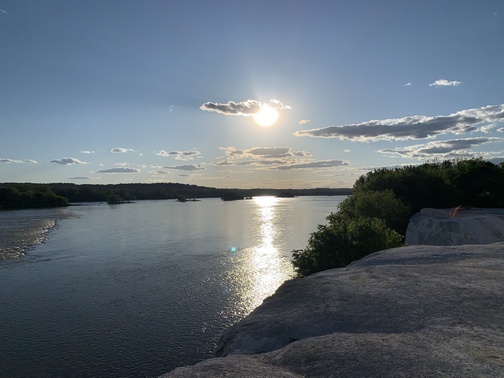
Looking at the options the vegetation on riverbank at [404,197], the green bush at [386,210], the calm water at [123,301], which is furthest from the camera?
the green bush at [386,210]

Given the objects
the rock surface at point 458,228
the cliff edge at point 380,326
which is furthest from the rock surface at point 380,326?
the rock surface at point 458,228

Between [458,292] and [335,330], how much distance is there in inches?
165

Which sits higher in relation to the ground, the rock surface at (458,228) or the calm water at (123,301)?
the rock surface at (458,228)

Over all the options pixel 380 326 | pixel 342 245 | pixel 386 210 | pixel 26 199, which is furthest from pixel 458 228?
pixel 26 199

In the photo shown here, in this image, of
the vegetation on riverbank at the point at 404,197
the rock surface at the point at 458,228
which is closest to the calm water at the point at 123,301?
the vegetation on riverbank at the point at 404,197

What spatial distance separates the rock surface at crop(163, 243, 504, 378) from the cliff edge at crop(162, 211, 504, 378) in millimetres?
21

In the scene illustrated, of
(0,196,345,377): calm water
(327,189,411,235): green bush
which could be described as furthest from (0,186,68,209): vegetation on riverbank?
(327,189,411,235): green bush

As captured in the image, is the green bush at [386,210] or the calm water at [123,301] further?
the green bush at [386,210]

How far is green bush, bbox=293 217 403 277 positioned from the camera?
25.3 metres

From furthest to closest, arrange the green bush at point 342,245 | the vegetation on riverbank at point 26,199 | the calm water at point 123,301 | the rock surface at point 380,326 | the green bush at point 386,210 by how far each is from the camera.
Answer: the vegetation on riverbank at point 26,199, the green bush at point 386,210, the green bush at point 342,245, the calm water at point 123,301, the rock surface at point 380,326

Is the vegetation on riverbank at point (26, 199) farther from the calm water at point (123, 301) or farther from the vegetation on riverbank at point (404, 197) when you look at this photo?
the vegetation on riverbank at point (404, 197)

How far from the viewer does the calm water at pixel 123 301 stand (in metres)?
16.5

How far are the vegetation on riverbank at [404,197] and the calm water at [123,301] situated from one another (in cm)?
623

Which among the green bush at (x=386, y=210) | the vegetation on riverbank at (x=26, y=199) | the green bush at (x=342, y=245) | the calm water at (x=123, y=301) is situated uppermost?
the vegetation on riverbank at (x=26, y=199)
